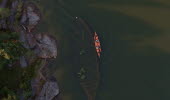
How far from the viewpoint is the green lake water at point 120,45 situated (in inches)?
732

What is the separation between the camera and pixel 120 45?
61.9ft

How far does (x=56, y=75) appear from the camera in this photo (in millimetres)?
18578

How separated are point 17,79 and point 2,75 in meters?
1.04

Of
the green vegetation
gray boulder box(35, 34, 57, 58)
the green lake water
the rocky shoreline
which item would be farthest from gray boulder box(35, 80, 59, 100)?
the green vegetation

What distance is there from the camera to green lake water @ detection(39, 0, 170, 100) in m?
18.6

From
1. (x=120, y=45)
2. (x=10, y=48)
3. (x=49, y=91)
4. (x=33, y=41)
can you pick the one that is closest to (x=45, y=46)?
(x=33, y=41)

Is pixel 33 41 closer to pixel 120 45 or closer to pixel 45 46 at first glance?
pixel 45 46

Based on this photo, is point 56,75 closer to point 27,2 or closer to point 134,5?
point 27,2

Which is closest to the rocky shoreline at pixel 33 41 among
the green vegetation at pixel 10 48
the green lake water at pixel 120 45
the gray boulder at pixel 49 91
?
the gray boulder at pixel 49 91

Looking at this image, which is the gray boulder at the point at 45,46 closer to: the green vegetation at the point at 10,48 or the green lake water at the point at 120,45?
the green lake water at the point at 120,45

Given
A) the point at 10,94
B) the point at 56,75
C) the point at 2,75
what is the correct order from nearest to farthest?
1. the point at 10,94
2. the point at 2,75
3. the point at 56,75

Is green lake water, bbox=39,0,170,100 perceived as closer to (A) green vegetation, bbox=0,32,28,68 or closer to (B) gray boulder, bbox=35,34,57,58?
(B) gray boulder, bbox=35,34,57,58

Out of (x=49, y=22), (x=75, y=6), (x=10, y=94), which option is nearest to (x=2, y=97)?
(x=10, y=94)

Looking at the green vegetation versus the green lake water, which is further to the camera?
the green lake water
